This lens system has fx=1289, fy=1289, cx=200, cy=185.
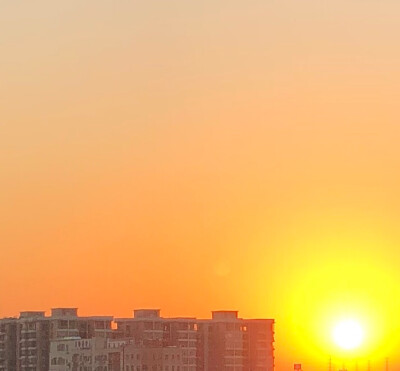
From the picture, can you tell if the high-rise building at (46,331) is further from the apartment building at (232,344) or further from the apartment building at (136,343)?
the apartment building at (232,344)

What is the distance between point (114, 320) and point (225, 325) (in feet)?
28.0

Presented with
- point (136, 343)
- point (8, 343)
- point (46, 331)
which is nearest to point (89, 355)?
point (136, 343)

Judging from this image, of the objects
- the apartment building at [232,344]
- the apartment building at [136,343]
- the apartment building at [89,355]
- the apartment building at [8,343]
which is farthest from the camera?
the apartment building at [8,343]

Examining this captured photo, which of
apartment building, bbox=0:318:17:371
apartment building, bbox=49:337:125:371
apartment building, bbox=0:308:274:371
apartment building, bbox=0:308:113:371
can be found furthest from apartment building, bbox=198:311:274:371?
apartment building, bbox=0:318:17:371

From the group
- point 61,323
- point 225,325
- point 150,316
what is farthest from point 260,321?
point 61,323

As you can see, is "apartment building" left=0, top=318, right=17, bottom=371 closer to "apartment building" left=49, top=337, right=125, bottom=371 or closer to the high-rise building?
the high-rise building

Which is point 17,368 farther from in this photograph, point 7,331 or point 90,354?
point 90,354

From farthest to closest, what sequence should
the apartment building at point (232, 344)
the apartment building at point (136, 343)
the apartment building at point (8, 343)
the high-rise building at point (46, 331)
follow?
the apartment building at point (8, 343) < the apartment building at point (232, 344) < the high-rise building at point (46, 331) < the apartment building at point (136, 343)

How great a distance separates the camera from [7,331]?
10069cm

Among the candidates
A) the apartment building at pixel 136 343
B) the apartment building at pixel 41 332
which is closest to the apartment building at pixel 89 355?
the apartment building at pixel 136 343

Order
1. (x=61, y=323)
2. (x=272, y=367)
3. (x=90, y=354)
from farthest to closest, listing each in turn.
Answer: (x=272, y=367) < (x=61, y=323) < (x=90, y=354)

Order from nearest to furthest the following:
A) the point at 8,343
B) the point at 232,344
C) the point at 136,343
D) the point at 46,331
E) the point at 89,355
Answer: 1. the point at 89,355
2. the point at 136,343
3. the point at 46,331
4. the point at 232,344
5. the point at 8,343

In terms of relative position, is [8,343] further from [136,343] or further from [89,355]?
[89,355]

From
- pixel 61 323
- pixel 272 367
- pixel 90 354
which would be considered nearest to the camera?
pixel 90 354
